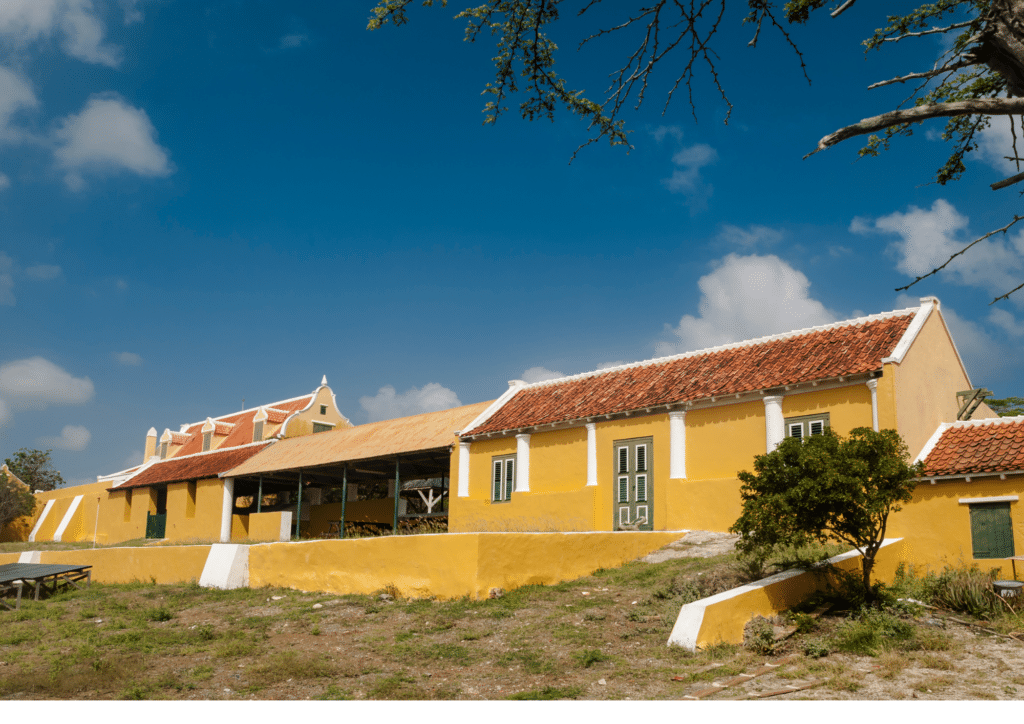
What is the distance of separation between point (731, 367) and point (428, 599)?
10.6 metres

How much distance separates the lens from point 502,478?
23.8m

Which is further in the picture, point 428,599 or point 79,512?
point 79,512

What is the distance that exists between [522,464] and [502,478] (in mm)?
941

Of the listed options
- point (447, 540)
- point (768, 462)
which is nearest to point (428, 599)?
point (447, 540)

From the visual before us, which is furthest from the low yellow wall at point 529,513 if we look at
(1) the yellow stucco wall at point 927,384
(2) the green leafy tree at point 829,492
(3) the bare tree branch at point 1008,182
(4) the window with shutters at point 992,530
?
(3) the bare tree branch at point 1008,182

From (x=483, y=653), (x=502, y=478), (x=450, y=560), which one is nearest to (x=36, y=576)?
(x=450, y=560)

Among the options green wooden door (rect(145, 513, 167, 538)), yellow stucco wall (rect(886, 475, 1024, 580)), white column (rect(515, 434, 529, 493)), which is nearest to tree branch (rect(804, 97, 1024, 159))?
yellow stucco wall (rect(886, 475, 1024, 580))

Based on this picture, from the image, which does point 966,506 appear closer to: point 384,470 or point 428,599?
point 428,599

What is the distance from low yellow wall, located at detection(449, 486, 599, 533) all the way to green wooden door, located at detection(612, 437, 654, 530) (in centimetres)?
67

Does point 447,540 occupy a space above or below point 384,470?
below

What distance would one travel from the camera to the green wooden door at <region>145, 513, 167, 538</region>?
37000 mm

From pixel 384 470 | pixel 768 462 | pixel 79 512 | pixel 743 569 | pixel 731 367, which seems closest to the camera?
pixel 768 462

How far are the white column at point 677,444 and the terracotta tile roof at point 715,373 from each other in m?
0.47

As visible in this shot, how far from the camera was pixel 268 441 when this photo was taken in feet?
119
